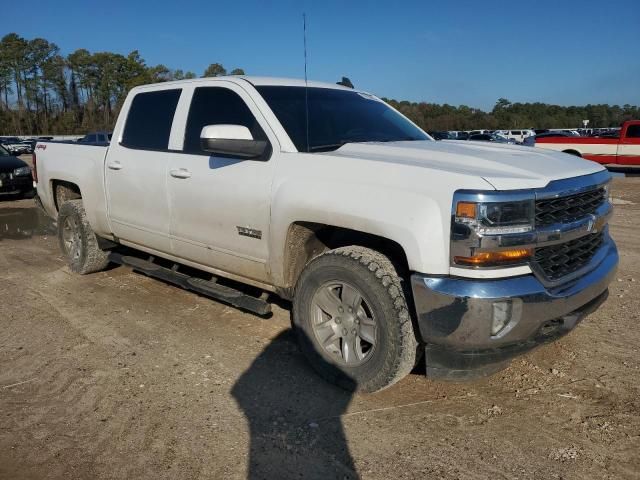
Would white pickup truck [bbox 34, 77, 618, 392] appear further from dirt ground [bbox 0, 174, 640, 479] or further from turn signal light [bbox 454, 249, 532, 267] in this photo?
dirt ground [bbox 0, 174, 640, 479]

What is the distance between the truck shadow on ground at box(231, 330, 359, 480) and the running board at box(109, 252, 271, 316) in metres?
0.39

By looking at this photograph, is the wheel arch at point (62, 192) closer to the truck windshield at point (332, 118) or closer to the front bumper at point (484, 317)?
the truck windshield at point (332, 118)

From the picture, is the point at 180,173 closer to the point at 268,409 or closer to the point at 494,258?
the point at 268,409

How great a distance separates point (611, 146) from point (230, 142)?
64.8 ft

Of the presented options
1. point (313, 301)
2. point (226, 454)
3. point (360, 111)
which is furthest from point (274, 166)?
point (226, 454)

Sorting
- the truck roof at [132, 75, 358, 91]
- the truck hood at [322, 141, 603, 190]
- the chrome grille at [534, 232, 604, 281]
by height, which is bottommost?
the chrome grille at [534, 232, 604, 281]

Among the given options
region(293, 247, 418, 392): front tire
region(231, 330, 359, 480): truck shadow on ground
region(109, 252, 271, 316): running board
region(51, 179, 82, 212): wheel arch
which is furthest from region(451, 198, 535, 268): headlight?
region(51, 179, 82, 212): wheel arch

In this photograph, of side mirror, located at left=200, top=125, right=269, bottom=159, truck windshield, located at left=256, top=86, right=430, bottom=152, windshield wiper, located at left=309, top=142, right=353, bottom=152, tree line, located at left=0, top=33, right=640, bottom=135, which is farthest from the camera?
tree line, located at left=0, top=33, right=640, bottom=135

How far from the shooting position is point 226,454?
9.46ft

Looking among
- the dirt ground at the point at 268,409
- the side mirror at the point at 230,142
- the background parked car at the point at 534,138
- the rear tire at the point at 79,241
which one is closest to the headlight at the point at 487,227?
the dirt ground at the point at 268,409

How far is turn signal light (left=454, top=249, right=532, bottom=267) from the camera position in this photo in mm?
2848

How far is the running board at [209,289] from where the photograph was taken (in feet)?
13.4

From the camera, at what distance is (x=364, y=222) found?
10.5 feet

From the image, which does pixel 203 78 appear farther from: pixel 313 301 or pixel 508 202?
pixel 508 202
